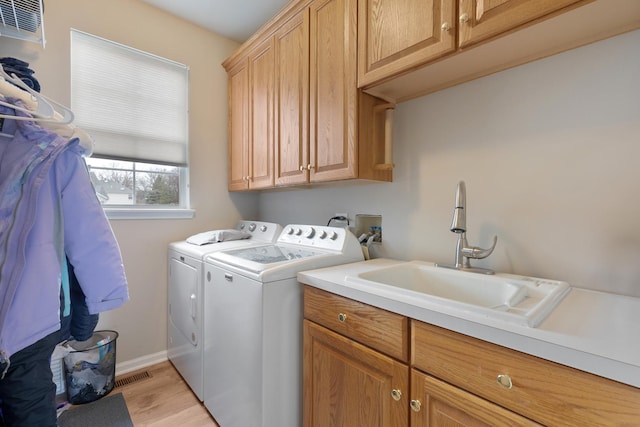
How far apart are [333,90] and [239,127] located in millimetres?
1115

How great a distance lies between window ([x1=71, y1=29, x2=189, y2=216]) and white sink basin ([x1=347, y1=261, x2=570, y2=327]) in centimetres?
186

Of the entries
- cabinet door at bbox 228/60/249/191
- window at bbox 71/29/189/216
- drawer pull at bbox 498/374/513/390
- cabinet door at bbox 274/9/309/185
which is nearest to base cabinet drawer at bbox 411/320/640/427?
drawer pull at bbox 498/374/513/390

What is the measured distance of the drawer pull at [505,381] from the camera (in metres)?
0.69

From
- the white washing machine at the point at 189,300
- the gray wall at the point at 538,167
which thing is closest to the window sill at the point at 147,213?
the white washing machine at the point at 189,300

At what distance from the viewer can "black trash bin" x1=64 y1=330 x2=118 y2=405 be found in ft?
5.59

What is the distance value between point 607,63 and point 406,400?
1.34 metres

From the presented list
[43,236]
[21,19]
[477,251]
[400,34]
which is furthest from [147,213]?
[477,251]

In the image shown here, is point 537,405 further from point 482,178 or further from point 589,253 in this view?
point 482,178

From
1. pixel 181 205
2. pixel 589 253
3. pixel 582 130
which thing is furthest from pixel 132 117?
pixel 589 253

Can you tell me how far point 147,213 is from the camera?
6.93 feet

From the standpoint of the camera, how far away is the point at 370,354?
99cm

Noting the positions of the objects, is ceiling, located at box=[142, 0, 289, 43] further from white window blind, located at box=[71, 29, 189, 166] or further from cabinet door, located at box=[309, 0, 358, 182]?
cabinet door, located at box=[309, 0, 358, 182]

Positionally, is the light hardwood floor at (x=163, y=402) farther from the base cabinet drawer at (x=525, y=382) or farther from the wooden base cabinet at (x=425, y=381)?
the base cabinet drawer at (x=525, y=382)

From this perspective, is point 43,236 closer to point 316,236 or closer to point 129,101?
point 316,236
